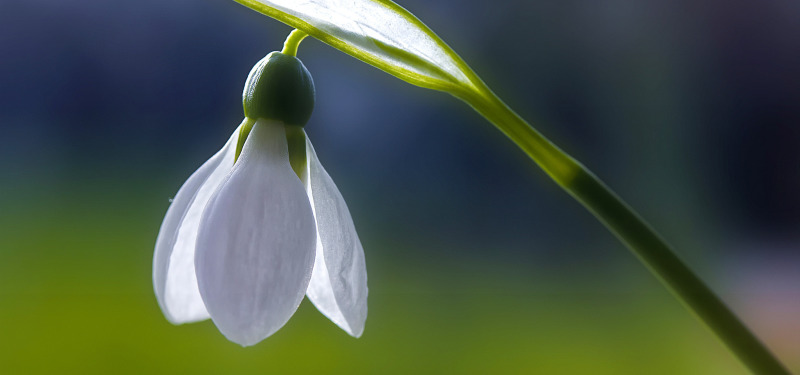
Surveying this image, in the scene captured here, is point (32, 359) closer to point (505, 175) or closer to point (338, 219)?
point (505, 175)

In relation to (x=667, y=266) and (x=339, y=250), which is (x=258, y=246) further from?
(x=667, y=266)

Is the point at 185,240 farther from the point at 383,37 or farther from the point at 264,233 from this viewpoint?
the point at 383,37

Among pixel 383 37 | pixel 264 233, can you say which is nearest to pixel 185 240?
pixel 264 233

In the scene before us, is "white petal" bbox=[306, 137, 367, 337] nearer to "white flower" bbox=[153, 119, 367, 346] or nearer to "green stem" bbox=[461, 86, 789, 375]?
"white flower" bbox=[153, 119, 367, 346]

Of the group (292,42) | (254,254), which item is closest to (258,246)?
(254,254)

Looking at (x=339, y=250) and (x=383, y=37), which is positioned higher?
(x=383, y=37)

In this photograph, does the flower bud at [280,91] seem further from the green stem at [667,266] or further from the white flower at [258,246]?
the green stem at [667,266]

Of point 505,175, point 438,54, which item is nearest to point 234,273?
point 438,54
